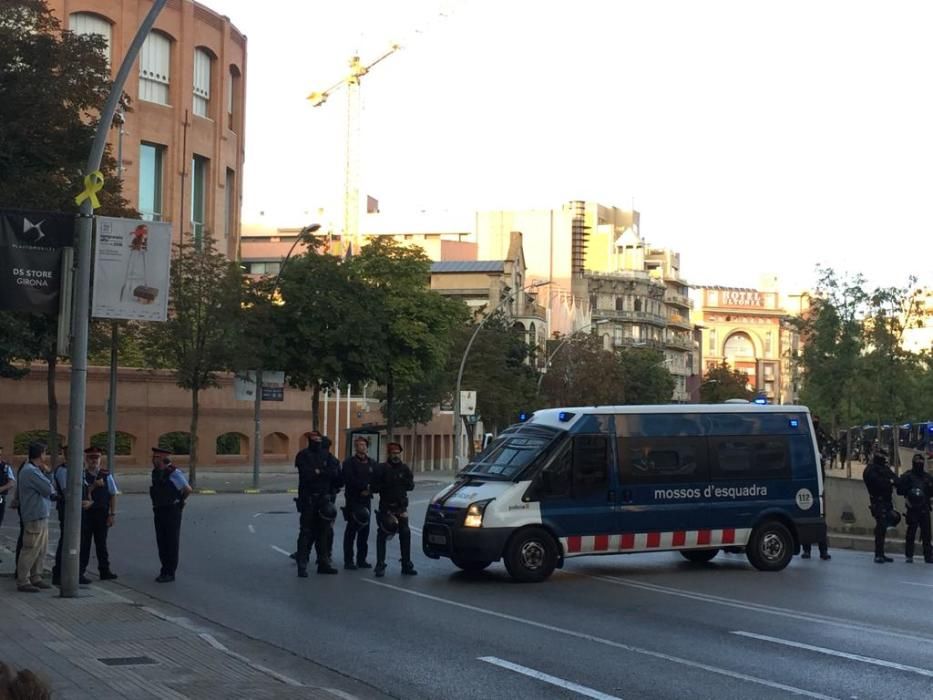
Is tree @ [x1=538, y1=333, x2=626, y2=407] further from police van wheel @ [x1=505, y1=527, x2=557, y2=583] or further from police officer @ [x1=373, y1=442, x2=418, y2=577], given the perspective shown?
police van wheel @ [x1=505, y1=527, x2=557, y2=583]

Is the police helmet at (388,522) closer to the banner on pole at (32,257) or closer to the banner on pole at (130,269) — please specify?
the banner on pole at (130,269)

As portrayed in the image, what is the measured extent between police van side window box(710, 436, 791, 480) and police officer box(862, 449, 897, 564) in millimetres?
2476

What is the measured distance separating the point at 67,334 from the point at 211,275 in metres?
30.3

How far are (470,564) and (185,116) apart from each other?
4929 centimetres

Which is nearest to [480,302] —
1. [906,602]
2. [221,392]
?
[221,392]

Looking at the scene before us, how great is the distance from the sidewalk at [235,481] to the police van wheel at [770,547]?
25891 mm

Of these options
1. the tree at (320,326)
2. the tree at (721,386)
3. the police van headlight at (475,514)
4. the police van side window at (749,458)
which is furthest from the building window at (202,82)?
the tree at (721,386)

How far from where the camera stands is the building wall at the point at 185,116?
60.6 metres

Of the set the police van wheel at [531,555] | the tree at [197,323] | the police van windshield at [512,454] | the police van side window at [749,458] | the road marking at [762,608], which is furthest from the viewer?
the tree at [197,323]

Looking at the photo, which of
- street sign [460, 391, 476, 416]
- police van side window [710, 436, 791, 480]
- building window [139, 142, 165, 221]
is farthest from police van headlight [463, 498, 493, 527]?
building window [139, 142, 165, 221]

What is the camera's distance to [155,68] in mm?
63312

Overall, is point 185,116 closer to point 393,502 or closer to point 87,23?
point 87,23

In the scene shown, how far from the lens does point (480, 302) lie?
108500 millimetres

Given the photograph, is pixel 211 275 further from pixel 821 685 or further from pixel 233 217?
pixel 821 685
